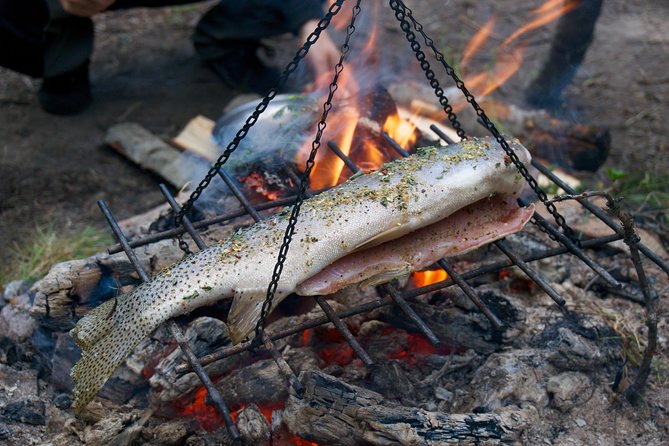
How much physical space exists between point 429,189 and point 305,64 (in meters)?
3.41

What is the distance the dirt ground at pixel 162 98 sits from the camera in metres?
6.10

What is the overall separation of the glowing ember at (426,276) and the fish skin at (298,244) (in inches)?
18.6

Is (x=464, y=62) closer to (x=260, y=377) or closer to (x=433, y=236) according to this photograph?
(x=433, y=236)

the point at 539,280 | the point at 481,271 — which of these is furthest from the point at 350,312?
the point at 539,280

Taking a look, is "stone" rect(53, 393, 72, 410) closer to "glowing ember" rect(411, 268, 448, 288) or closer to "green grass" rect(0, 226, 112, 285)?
"green grass" rect(0, 226, 112, 285)

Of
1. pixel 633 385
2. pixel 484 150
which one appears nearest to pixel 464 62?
pixel 484 150

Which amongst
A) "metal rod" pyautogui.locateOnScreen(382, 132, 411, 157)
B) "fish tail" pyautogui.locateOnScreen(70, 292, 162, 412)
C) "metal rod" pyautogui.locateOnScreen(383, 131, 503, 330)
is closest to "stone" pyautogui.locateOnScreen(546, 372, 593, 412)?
"metal rod" pyautogui.locateOnScreen(383, 131, 503, 330)

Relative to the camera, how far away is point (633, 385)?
3.41 metres

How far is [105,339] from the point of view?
3.01 meters

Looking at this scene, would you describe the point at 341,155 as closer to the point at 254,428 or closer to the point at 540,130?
the point at 254,428

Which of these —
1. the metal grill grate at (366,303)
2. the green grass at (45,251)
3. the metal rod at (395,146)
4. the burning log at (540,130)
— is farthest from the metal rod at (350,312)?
the burning log at (540,130)

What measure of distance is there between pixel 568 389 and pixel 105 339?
226 cm

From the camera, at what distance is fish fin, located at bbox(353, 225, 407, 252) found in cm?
340

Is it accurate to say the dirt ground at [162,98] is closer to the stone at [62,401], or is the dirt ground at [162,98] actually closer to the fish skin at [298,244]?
the stone at [62,401]
